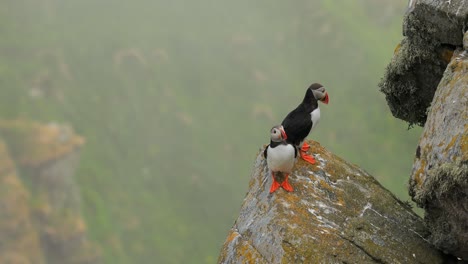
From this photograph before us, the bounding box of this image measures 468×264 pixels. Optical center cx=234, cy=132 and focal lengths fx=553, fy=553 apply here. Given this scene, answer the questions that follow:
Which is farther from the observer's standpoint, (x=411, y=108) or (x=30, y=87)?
(x=30, y=87)

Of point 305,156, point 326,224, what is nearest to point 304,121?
point 305,156

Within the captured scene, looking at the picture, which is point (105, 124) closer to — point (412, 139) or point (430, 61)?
point (412, 139)

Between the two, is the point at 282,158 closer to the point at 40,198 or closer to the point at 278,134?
the point at 278,134

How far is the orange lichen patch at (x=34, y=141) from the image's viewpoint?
41.8 meters

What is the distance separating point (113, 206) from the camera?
140ft

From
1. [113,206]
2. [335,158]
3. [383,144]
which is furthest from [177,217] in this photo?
[335,158]

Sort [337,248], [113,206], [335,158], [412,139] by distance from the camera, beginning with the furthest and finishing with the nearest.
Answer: [113,206], [412,139], [335,158], [337,248]

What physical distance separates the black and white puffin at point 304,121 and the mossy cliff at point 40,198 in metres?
31.6

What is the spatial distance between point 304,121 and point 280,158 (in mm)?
1545

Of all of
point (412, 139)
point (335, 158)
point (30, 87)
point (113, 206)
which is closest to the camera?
point (335, 158)

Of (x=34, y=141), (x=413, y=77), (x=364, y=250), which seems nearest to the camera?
(x=364, y=250)

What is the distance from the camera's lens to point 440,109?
903cm

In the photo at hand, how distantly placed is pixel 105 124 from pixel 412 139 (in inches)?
998

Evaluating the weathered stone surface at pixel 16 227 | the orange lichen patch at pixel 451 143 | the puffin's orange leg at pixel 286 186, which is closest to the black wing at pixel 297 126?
the puffin's orange leg at pixel 286 186
